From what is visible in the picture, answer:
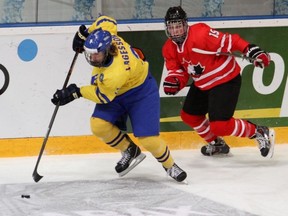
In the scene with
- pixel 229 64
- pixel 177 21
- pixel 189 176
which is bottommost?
pixel 189 176

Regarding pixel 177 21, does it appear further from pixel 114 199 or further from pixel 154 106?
pixel 114 199

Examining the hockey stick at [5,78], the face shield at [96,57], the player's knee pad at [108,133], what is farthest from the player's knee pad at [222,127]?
the hockey stick at [5,78]

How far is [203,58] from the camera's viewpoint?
12.3 ft

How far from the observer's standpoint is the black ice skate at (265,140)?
3.82 m

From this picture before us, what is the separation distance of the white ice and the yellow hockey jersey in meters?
0.50

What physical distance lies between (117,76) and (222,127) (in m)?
0.83

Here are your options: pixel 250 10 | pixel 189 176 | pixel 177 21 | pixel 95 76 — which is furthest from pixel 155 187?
pixel 250 10

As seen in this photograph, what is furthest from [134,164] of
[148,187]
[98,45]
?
[98,45]

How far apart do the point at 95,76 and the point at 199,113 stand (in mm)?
834

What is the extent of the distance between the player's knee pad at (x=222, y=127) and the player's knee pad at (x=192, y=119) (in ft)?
0.55

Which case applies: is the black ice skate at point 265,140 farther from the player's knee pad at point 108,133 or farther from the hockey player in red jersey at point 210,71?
the player's knee pad at point 108,133

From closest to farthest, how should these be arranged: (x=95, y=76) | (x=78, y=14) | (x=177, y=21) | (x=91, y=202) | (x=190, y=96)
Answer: (x=91, y=202), (x=95, y=76), (x=177, y=21), (x=190, y=96), (x=78, y=14)

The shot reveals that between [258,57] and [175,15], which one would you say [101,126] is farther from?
[258,57]

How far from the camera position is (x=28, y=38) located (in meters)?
4.00
